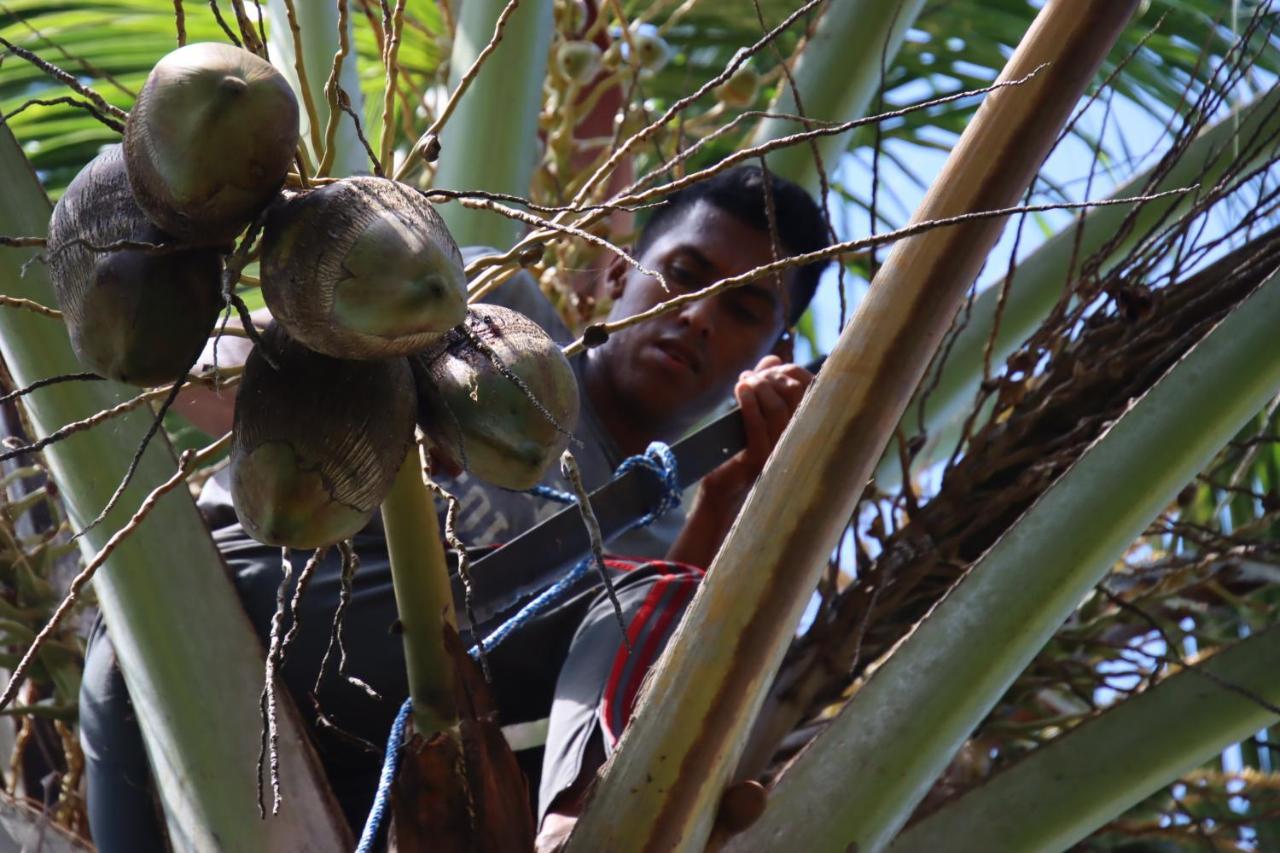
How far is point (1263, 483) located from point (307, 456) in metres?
2.20

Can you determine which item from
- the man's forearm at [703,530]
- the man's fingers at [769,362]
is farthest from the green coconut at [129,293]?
the man's forearm at [703,530]

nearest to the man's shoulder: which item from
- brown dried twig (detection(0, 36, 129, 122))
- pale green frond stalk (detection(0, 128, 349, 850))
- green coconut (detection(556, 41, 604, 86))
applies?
green coconut (detection(556, 41, 604, 86))

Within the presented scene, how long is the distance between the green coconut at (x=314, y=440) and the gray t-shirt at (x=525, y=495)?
48 centimetres

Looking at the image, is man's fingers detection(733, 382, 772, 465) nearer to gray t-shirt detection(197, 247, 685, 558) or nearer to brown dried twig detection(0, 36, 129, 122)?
gray t-shirt detection(197, 247, 685, 558)

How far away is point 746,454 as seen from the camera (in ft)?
5.25

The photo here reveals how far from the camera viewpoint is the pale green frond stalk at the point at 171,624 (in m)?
1.14

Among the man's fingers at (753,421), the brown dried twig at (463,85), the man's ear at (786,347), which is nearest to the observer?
the brown dried twig at (463,85)

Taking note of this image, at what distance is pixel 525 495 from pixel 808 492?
1.75 feet

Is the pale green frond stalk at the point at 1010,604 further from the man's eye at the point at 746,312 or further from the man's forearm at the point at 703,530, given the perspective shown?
the man's eye at the point at 746,312

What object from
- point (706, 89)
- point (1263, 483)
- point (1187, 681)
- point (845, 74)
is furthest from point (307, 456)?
point (1263, 483)

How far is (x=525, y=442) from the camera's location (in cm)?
81

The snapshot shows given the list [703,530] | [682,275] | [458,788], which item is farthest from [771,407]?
[458,788]

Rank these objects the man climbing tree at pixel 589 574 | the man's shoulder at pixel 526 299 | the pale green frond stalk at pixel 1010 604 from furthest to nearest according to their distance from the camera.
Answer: the man's shoulder at pixel 526 299 < the man climbing tree at pixel 589 574 < the pale green frond stalk at pixel 1010 604

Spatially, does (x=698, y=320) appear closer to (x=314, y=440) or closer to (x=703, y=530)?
(x=703, y=530)
